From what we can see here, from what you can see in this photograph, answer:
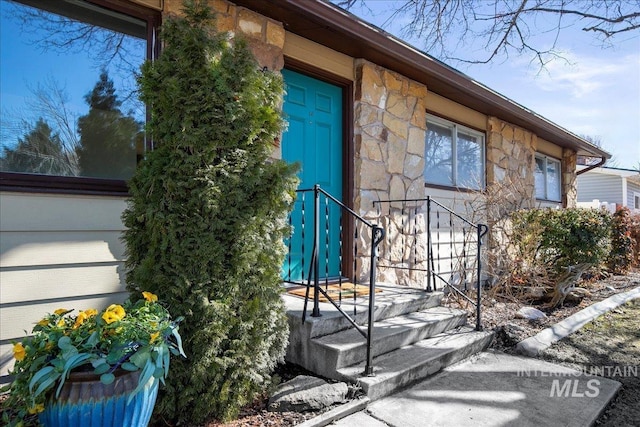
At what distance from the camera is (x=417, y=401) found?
2574 millimetres

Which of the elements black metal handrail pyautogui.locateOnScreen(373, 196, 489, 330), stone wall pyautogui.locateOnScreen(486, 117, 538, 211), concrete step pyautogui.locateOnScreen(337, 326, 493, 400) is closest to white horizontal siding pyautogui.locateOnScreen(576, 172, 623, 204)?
stone wall pyautogui.locateOnScreen(486, 117, 538, 211)

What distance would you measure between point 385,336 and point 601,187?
65.9 ft

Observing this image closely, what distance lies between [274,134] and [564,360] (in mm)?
2953

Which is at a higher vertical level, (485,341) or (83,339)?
(83,339)

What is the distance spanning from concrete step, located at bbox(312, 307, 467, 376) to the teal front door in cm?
94

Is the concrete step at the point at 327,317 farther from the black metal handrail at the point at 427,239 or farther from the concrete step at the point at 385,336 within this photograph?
the black metal handrail at the point at 427,239

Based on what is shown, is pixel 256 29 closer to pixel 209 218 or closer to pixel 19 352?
pixel 209 218

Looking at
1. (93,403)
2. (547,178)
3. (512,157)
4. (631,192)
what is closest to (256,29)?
(93,403)

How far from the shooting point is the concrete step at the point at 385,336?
106 inches

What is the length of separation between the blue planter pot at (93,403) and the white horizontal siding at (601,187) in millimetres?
20250

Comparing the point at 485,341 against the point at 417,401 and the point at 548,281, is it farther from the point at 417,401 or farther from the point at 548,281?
the point at 548,281

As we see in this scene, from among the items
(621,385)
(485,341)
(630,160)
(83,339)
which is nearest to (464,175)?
(485,341)

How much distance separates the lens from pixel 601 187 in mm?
18844

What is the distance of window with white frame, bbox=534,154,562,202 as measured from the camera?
8188 mm
